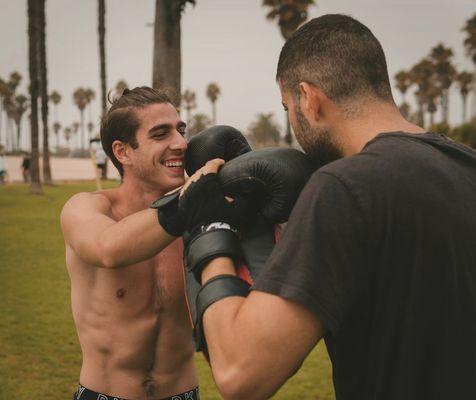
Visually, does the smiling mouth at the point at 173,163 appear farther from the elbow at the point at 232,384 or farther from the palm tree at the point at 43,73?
the palm tree at the point at 43,73

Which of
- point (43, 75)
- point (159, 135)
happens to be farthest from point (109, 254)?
point (43, 75)

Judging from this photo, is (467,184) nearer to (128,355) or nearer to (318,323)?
(318,323)

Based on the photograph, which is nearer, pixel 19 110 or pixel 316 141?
pixel 316 141

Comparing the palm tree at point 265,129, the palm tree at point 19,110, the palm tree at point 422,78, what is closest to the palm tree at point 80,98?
the palm tree at point 19,110

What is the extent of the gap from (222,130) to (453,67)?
1919 inches

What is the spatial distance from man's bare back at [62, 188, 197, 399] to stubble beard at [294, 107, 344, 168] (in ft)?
3.94

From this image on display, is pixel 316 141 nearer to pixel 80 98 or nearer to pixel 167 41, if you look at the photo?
pixel 167 41

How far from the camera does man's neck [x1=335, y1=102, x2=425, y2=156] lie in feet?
4.86

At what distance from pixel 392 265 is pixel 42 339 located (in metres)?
5.10

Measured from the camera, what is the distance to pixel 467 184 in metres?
1.35

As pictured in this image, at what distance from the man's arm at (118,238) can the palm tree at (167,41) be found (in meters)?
4.06

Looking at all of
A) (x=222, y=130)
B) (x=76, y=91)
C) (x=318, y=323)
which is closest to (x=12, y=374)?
(x=222, y=130)

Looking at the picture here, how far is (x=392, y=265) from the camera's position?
128 centimetres

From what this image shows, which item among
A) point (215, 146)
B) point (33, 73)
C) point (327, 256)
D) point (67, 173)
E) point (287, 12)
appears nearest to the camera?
point (327, 256)
